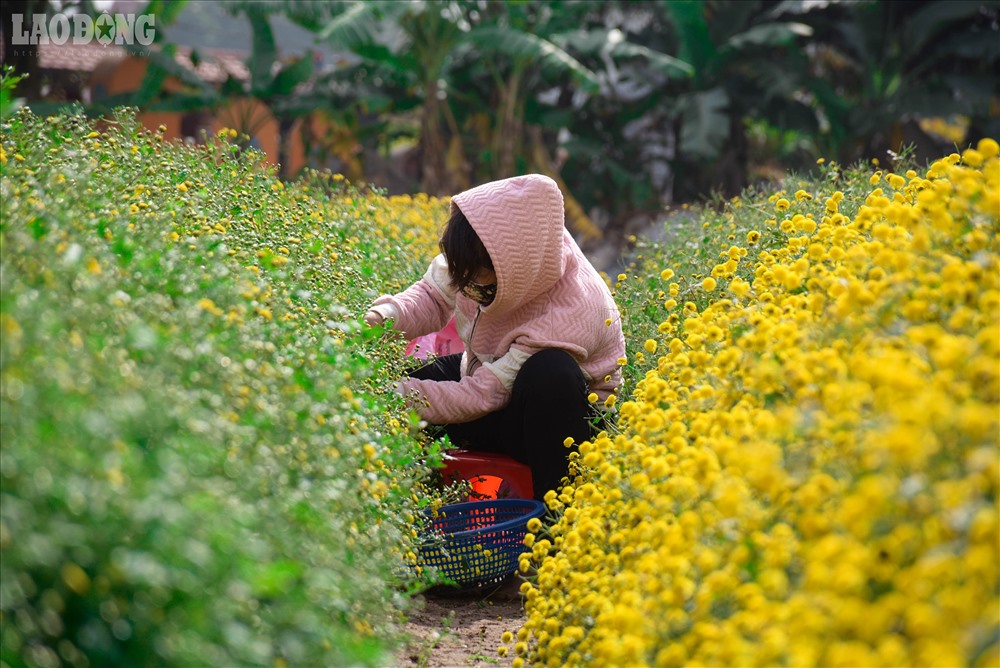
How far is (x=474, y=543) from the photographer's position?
3291mm

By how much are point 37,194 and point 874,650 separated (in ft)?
6.38

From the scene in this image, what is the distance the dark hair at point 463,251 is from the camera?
358cm

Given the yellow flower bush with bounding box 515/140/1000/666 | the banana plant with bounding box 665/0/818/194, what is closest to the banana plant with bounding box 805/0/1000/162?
the banana plant with bounding box 665/0/818/194

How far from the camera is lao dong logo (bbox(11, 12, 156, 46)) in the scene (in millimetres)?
10602

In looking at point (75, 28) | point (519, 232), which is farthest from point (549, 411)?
point (75, 28)

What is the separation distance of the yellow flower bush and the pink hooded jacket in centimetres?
92

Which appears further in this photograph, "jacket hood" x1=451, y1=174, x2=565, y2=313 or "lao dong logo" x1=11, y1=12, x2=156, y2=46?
"lao dong logo" x1=11, y1=12, x2=156, y2=46

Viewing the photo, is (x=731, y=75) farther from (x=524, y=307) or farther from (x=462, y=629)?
(x=462, y=629)

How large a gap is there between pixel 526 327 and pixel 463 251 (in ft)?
1.06

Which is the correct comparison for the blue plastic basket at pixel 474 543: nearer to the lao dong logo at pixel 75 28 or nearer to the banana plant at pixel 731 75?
the lao dong logo at pixel 75 28

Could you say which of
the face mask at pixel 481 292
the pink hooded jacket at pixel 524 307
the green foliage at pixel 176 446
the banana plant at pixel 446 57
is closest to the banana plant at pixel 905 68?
the banana plant at pixel 446 57

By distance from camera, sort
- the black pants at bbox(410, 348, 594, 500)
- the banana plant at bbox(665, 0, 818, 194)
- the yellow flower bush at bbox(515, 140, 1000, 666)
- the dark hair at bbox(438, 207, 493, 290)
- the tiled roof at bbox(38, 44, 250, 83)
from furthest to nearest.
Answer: the tiled roof at bbox(38, 44, 250, 83), the banana plant at bbox(665, 0, 818, 194), the dark hair at bbox(438, 207, 493, 290), the black pants at bbox(410, 348, 594, 500), the yellow flower bush at bbox(515, 140, 1000, 666)

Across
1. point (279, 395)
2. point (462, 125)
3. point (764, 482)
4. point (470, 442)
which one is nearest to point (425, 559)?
point (470, 442)

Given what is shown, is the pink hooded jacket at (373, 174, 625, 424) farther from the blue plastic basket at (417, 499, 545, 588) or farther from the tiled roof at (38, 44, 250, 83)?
the tiled roof at (38, 44, 250, 83)
